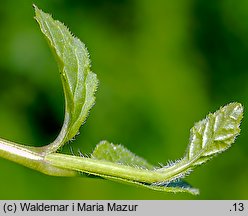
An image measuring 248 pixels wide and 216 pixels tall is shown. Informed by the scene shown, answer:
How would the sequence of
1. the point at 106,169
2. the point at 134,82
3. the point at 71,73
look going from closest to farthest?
the point at 106,169, the point at 71,73, the point at 134,82

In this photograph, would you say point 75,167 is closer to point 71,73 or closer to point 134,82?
point 71,73

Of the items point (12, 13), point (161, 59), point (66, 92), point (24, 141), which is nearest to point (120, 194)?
point (24, 141)

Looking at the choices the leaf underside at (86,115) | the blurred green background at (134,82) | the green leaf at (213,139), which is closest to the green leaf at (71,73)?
the leaf underside at (86,115)

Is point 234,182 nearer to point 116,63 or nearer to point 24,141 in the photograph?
point 116,63

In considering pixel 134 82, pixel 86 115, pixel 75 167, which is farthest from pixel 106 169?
pixel 134 82

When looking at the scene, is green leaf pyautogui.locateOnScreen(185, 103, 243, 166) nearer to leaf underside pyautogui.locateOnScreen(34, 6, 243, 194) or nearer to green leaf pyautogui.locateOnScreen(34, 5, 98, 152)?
leaf underside pyautogui.locateOnScreen(34, 6, 243, 194)

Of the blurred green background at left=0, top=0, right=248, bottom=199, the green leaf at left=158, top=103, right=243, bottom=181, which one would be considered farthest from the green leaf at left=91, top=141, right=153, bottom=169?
the blurred green background at left=0, top=0, right=248, bottom=199
